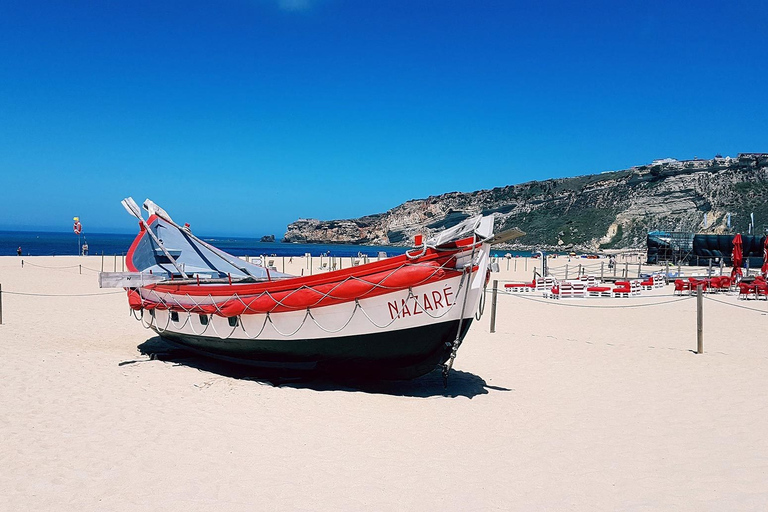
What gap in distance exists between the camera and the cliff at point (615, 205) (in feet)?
243

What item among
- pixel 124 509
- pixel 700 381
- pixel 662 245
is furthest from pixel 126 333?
pixel 662 245

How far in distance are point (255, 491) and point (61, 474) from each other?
157cm

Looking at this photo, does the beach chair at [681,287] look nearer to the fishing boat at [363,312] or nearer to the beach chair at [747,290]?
the beach chair at [747,290]

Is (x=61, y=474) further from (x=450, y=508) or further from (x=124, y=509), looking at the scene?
(x=450, y=508)

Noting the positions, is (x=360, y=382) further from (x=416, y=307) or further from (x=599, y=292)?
(x=599, y=292)

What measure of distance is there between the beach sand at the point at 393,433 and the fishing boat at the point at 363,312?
17.7 inches

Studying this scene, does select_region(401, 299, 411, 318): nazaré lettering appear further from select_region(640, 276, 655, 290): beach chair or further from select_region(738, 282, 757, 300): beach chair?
select_region(640, 276, 655, 290): beach chair

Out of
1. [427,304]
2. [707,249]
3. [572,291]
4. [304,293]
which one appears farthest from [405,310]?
[707,249]

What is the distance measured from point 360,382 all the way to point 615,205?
92426 mm

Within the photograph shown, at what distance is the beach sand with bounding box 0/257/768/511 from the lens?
12.5 ft

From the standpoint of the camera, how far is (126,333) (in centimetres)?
1083

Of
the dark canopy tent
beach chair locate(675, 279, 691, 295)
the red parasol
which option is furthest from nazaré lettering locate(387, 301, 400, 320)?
the dark canopy tent

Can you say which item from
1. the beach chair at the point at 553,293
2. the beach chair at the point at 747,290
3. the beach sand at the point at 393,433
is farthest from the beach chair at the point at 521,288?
the beach sand at the point at 393,433

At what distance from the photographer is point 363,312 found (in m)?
6.36
